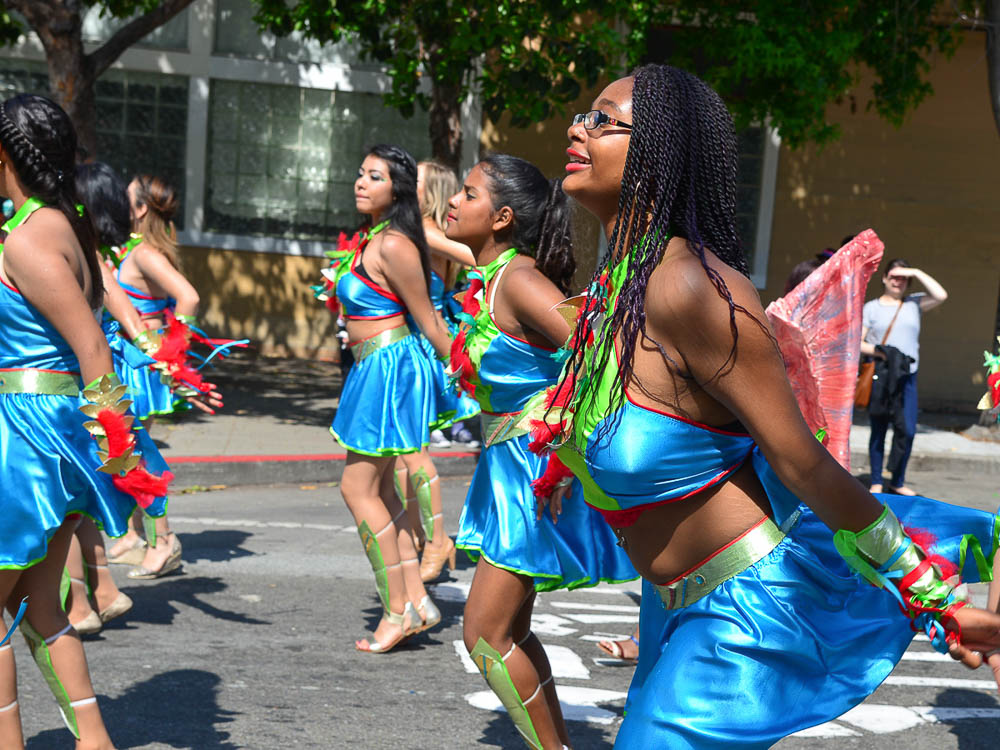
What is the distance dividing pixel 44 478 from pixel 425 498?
3.23m

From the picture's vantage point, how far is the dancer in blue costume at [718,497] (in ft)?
7.68

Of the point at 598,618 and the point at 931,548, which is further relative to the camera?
the point at 598,618

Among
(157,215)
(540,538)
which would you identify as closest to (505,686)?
(540,538)

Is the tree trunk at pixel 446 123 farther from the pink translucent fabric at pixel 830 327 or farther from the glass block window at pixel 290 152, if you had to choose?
the pink translucent fabric at pixel 830 327

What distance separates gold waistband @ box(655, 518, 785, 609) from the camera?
251 cm

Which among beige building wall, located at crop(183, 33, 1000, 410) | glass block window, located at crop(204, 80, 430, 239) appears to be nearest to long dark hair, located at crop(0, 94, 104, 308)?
beige building wall, located at crop(183, 33, 1000, 410)

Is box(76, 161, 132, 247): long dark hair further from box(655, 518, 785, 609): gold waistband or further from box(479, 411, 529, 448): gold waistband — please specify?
box(655, 518, 785, 609): gold waistband

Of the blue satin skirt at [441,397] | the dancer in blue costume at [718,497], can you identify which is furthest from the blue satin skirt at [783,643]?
the blue satin skirt at [441,397]

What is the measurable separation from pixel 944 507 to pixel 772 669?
52 cm

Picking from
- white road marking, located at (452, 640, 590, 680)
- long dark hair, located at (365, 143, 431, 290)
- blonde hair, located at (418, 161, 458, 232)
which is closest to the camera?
white road marking, located at (452, 640, 590, 680)

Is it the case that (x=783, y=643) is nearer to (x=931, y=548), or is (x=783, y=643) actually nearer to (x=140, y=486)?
(x=931, y=548)

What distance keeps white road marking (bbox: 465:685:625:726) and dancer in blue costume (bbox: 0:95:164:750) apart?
5.47ft

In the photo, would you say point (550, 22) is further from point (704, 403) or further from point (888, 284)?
point (704, 403)

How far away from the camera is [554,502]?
3.86 m
